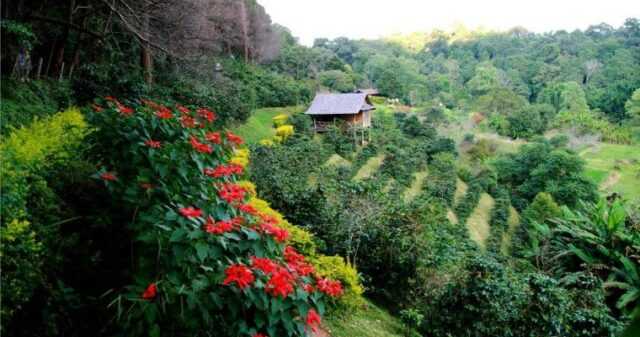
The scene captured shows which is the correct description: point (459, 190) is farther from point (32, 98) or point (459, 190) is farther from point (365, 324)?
point (32, 98)

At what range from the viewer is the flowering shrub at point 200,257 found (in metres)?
2.65

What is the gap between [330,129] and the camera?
83.0ft

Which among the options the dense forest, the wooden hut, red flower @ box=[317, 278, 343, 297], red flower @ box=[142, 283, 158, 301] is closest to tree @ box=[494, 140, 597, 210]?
the dense forest

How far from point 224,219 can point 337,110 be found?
77.1 feet

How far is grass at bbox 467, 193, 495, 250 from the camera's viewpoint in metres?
21.0

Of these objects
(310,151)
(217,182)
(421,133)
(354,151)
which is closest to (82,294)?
(217,182)

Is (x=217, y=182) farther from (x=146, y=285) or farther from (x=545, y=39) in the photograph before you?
(x=545, y=39)

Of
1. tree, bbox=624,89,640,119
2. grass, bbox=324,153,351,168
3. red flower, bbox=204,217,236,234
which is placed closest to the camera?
red flower, bbox=204,217,236,234

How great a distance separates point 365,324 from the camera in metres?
6.75

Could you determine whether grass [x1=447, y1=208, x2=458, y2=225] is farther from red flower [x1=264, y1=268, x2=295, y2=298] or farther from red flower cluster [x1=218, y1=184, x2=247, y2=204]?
red flower [x1=264, y1=268, x2=295, y2=298]

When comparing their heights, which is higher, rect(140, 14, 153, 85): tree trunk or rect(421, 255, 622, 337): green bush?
rect(140, 14, 153, 85): tree trunk

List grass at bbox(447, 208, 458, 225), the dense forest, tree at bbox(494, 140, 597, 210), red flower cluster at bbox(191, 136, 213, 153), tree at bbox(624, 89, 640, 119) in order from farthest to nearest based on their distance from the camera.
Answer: tree at bbox(624, 89, 640, 119), tree at bbox(494, 140, 597, 210), grass at bbox(447, 208, 458, 225), red flower cluster at bbox(191, 136, 213, 153), the dense forest

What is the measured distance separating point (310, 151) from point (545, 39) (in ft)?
203

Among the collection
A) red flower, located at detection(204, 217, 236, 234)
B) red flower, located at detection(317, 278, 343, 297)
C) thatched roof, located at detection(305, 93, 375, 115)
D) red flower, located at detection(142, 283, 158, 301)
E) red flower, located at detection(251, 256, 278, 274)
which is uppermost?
red flower, located at detection(204, 217, 236, 234)
